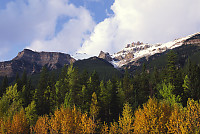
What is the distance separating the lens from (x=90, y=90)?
5097 cm

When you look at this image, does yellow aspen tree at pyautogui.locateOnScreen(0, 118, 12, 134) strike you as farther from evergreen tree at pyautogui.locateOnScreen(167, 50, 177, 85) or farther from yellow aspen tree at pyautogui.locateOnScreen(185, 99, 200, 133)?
evergreen tree at pyautogui.locateOnScreen(167, 50, 177, 85)

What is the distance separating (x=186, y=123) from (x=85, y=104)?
32.5 meters

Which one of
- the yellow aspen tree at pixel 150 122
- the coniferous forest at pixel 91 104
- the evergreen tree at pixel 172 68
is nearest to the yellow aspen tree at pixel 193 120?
the coniferous forest at pixel 91 104

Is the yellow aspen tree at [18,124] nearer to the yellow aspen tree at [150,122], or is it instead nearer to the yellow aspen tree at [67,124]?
the yellow aspen tree at [67,124]

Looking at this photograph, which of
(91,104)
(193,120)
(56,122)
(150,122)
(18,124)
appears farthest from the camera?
(91,104)

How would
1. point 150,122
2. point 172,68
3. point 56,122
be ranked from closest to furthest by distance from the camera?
point 150,122 → point 56,122 → point 172,68

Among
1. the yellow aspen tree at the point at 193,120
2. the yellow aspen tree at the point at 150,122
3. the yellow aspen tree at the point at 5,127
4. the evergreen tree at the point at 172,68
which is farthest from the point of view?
the evergreen tree at the point at 172,68

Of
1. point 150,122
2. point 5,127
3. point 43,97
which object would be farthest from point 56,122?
point 43,97

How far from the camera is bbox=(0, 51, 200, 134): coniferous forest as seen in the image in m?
28.8

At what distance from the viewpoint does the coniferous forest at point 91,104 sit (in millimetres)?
28781

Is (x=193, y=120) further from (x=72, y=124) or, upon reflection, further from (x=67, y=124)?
(x=67, y=124)

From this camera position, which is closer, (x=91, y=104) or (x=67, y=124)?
(x=67, y=124)

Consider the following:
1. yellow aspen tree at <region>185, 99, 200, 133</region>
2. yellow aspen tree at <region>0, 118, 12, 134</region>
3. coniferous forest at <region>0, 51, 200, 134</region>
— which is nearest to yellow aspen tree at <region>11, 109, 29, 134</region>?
coniferous forest at <region>0, 51, 200, 134</region>

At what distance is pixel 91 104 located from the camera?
42031 millimetres
